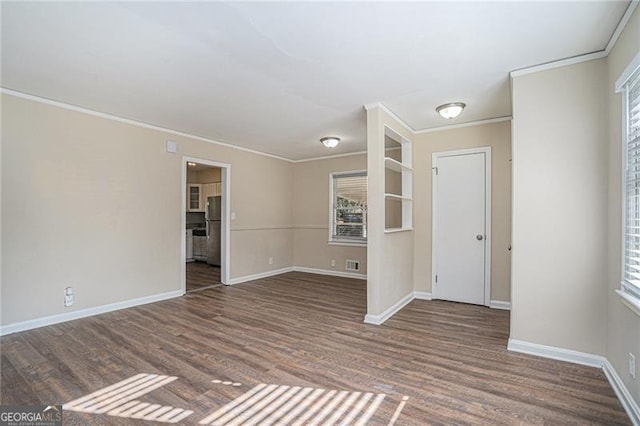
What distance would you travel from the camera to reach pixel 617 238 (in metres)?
2.22

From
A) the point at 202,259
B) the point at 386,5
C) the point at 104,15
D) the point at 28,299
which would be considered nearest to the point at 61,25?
the point at 104,15

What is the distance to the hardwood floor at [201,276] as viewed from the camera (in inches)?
217

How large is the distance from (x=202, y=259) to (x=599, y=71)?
821cm

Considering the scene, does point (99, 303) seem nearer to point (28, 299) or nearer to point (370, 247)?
point (28, 299)

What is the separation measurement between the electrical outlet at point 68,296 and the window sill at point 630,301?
5124mm

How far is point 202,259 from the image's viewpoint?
8219 mm

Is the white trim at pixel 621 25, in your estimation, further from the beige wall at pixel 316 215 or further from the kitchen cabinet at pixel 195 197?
the kitchen cabinet at pixel 195 197

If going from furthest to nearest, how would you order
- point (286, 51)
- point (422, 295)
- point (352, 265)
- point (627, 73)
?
point (352, 265)
point (422, 295)
point (286, 51)
point (627, 73)

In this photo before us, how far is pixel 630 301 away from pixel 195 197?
27.7 ft

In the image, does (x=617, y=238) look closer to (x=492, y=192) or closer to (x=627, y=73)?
(x=627, y=73)

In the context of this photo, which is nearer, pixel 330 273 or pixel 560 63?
pixel 560 63

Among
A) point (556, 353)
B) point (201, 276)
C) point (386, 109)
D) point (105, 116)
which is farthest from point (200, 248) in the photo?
point (556, 353)

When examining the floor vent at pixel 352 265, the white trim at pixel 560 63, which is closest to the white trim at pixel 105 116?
the floor vent at pixel 352 265

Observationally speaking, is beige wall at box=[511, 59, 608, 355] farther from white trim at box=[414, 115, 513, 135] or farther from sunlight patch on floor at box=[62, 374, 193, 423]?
sunlight patch on floor at box=[62, 374, 193, 423]
